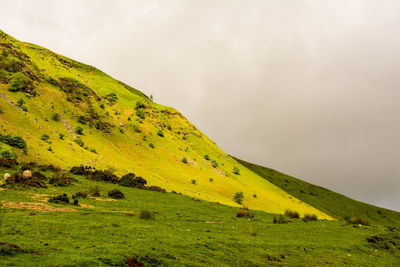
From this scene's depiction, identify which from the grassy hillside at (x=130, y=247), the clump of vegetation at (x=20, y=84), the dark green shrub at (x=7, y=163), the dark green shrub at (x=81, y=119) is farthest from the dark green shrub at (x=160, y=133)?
the grassy hillside at (x=130, y=247)

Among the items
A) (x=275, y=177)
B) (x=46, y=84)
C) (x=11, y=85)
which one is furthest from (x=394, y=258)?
(x=275, y=177)

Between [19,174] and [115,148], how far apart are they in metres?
31.1

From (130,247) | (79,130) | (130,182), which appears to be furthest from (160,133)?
(130,247)

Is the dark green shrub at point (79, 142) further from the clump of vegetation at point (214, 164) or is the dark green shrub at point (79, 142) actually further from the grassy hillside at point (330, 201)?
the grassy hillside at point (330, 201)

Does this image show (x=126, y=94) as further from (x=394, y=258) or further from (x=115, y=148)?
(x=394, y=258)

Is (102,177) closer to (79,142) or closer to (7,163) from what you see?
(7,163)

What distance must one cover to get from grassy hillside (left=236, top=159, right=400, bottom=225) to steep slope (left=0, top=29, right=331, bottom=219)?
59.1m

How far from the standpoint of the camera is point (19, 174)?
22.0m

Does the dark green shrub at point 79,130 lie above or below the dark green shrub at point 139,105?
below

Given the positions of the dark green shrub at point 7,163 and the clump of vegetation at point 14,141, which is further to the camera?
the clump of vegetation at point 14,141

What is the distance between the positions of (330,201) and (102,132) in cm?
12528

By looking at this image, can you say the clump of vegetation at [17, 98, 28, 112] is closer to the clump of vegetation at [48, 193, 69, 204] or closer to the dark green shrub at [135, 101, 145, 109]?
the clump of vegetation at [48, 193, 69, 204]

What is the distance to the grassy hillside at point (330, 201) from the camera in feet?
400

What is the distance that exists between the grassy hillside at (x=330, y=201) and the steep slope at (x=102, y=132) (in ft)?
194
